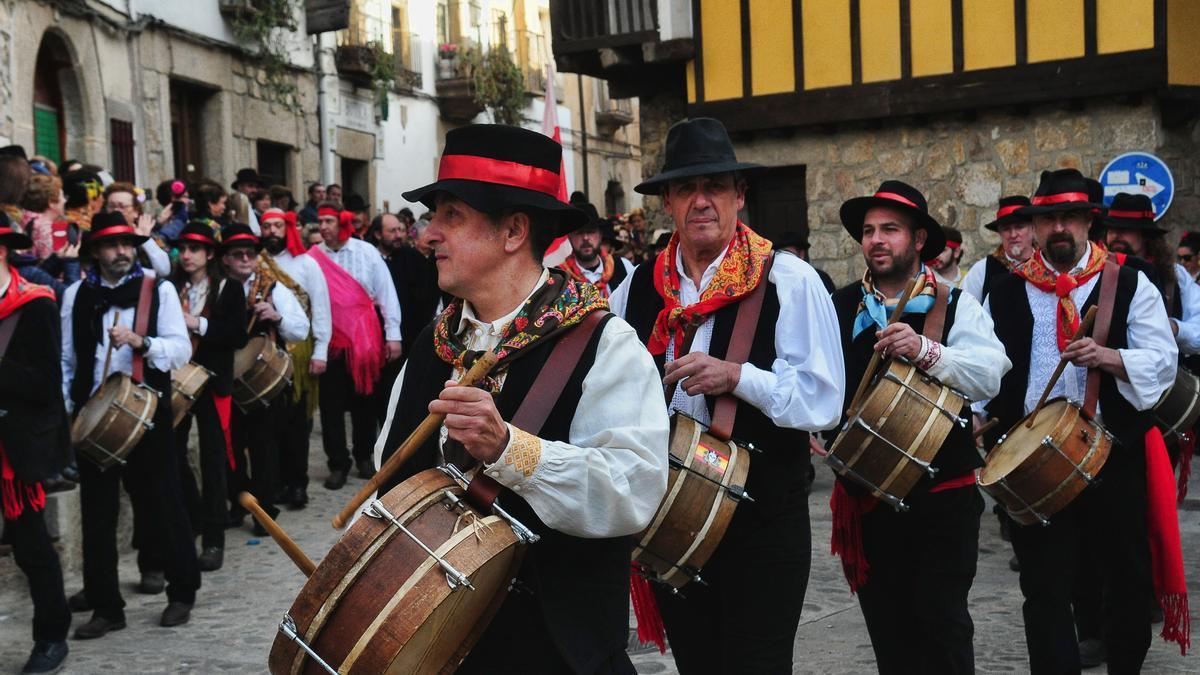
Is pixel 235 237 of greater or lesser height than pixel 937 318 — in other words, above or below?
above

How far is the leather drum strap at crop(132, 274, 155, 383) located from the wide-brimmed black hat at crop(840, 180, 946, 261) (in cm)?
364

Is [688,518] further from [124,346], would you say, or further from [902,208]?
[124,346]

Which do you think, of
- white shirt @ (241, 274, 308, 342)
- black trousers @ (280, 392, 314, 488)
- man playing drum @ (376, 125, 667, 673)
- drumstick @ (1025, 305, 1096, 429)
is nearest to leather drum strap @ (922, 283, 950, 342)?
drumstick @ (1025, 305, 1096, 429)

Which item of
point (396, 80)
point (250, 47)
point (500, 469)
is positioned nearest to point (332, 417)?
point (500, 469)

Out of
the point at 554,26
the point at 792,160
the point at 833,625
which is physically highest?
the point at 554,26

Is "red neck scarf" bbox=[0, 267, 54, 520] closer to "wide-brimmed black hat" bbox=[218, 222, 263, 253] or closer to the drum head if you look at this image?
"wide-brimmed black hat" bbox=[218, 222, 263, 253]

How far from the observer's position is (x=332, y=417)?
1135 cm

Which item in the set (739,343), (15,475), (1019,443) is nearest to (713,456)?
(739,343)

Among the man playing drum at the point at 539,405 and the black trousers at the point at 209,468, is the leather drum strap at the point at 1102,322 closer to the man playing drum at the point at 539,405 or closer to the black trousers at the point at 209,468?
the man playing drum at the point at 539,405

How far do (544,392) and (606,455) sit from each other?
188 millimetres

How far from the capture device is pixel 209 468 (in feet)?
29.1

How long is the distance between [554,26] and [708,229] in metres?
12.1

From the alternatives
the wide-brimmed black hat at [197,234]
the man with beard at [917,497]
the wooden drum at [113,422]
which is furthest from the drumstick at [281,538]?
the wide-brimmed black hat at [197,234]

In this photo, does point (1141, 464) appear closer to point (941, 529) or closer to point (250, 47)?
point (941, 529)
